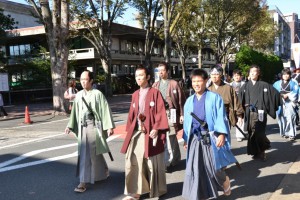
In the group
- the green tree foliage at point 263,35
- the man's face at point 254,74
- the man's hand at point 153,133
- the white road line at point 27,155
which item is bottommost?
the white road line at point 27,155

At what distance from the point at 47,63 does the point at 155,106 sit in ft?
83.3

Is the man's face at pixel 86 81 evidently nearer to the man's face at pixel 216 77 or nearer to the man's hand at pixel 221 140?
the man's hand at pixel 221 140

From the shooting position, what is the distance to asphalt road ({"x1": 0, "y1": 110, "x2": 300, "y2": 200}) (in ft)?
15.8

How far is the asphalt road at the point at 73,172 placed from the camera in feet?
15.8

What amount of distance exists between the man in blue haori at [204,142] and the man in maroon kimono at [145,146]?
382mm

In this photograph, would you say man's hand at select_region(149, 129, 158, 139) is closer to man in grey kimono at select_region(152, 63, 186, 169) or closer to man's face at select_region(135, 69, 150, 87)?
man's face at select_region(135, 69, 150, 87)

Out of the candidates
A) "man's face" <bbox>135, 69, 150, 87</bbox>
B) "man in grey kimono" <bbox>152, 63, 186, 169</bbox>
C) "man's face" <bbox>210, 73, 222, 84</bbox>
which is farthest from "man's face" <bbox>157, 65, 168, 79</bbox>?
"man's face" <bbox>135, 69, 150, 87</bbox>

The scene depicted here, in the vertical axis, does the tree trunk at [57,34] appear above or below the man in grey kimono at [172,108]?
above

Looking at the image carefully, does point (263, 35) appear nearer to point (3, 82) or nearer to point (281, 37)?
point (3, 82)

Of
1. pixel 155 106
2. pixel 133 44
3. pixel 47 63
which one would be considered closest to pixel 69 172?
pixel 155 106

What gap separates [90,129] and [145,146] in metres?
1.03

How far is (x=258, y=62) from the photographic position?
1350 inches

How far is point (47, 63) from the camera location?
28.2 m

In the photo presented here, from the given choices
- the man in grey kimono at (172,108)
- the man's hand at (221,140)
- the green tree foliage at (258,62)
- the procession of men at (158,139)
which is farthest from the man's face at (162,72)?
the green tree foliage at (258,62)
